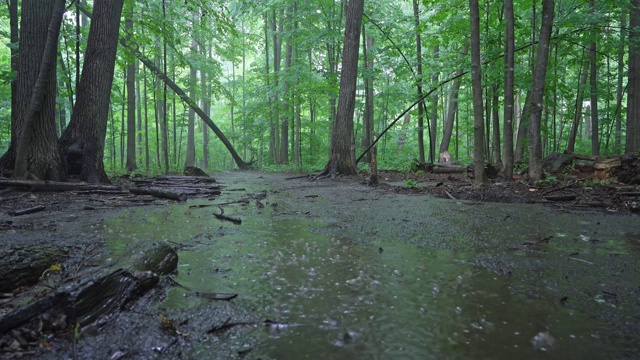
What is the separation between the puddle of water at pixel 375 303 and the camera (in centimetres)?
158

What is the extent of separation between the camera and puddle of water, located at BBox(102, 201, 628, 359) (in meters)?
1.58

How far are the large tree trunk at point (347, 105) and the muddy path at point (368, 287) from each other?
660 cm

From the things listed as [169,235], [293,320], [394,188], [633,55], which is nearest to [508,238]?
[293,320]

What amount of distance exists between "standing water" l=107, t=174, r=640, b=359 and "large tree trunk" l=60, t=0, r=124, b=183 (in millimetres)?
4001

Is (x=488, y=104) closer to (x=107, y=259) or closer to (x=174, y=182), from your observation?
(x=174, y=182)

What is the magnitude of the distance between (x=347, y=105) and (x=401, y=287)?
9805 mm

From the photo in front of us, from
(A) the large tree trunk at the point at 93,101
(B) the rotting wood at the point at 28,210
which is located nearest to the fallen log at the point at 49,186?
(A) the large tree trunk at the point at 93,101

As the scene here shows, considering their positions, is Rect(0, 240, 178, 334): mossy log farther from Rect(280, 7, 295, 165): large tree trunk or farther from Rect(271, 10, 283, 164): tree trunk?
Rect(271, 10, 283, 164): tree trunk

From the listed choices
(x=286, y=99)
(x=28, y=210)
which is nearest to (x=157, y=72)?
(x=286, y=99)

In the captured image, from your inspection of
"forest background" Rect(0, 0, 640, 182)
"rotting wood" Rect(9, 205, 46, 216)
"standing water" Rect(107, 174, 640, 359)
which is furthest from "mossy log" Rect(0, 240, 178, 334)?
"forest background" Rect(0, 0, 640, 182)

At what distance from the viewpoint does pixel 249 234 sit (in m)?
3.80

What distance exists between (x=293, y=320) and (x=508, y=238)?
2.66 meters

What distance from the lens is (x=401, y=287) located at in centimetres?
229

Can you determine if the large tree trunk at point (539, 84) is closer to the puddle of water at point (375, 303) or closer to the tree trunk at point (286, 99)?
the puddle of water at point (375, 303)
